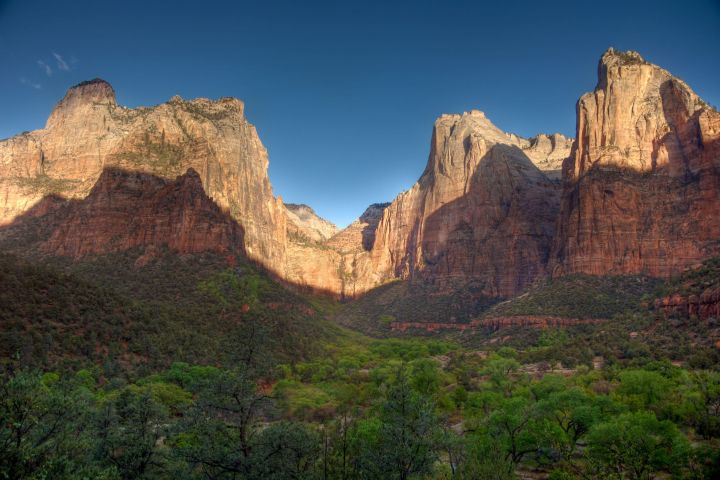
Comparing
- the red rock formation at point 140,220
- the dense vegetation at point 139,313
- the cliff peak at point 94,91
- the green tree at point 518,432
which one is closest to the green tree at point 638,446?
the green tree at point 518,432

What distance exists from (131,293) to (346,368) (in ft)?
107

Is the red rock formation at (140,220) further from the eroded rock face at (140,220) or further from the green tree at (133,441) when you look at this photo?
the green tree at (133,441)

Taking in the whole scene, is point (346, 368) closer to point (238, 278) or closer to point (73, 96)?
point (238, 278)

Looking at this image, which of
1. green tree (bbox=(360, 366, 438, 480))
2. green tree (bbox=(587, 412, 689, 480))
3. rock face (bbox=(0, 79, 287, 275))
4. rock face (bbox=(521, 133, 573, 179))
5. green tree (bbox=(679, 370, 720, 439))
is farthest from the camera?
rock face (bbox=(521, 133, 573, 179))

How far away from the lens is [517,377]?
193 feet

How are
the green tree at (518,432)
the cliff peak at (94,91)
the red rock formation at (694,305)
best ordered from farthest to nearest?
the cliff peak at (94,91) → the red rock formation at (694,305) → the green tree at (518,432)

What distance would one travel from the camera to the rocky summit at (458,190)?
8388cm

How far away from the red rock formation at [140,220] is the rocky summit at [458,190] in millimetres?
228

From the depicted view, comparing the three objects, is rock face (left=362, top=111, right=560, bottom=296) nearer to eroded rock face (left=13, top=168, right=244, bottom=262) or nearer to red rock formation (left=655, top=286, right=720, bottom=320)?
red rock formation (left=655, top=286, right=720, bottom=320)

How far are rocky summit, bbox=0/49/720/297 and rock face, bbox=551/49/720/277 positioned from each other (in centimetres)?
23

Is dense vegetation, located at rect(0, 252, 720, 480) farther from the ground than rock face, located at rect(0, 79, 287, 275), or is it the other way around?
rock face, located at rect(0, 79, 287, 275)

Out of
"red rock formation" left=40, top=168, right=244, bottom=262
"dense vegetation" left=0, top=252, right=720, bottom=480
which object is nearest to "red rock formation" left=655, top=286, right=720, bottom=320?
"dense vegetation" left=0, top=252, right=720, bottom=480

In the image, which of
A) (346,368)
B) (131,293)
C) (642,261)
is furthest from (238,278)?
(642,261)

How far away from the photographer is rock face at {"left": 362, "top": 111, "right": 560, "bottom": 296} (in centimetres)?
11894
